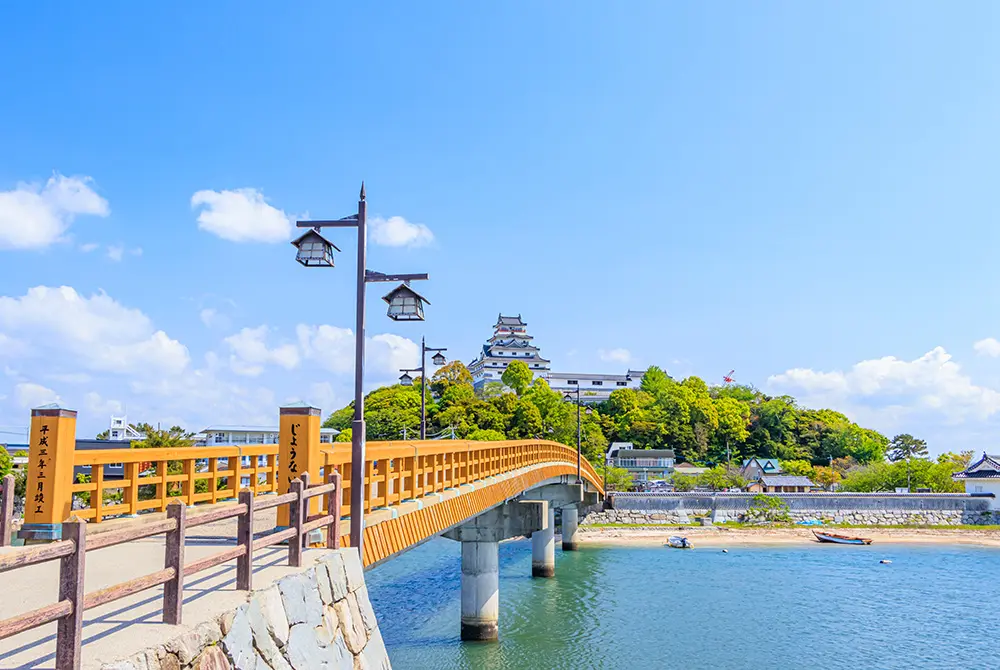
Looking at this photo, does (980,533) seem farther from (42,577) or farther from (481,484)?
(42,577)

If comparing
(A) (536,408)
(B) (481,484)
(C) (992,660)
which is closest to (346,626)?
(B) (481,484)

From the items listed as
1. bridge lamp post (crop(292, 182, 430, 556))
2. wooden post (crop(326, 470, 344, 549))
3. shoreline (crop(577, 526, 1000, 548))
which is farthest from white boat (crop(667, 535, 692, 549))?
wooden post (crop(326, 470, 344, 549))

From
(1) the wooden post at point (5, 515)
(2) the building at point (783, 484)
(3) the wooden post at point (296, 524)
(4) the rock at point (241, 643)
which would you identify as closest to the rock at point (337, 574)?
(3) the wooden post at point (296, 524)

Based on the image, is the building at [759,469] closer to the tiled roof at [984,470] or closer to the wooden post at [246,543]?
the tiled roof at [984,470]

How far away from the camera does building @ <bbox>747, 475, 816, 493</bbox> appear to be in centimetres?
8434

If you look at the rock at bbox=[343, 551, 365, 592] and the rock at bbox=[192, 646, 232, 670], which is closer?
the rock at bbox=[192, 646, 232, 670]

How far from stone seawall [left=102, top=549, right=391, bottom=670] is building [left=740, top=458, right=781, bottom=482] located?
87.5 metres

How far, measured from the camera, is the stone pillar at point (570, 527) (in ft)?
179

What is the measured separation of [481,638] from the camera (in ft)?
84.0

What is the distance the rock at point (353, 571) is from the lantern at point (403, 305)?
3652 millimetres

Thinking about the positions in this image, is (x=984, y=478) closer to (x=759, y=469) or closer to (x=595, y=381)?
(x=759, y=469)

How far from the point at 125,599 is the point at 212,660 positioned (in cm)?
129

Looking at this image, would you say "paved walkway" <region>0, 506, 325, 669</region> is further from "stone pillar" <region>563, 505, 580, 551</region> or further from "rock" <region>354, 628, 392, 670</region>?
"stone pillar" <region>563, 505, 580, 551</region>

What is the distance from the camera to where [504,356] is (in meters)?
160
